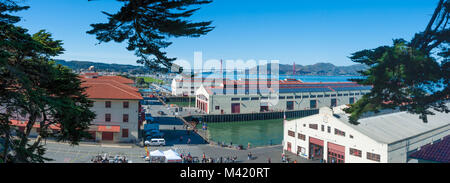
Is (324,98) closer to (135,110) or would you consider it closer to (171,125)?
(171,125)

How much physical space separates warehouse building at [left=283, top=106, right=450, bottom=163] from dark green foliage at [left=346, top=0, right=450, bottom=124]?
168 inches

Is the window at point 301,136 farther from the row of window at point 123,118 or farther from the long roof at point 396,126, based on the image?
the row of window at point 123,118

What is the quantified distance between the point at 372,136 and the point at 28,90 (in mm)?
7824

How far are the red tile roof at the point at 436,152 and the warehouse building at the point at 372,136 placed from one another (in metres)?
0.20

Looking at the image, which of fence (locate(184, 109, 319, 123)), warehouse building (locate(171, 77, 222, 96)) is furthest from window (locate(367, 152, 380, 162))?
warehouse building (locate(171, 77, 222, 96))

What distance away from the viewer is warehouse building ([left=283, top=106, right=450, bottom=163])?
6855mm

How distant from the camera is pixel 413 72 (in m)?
2.82

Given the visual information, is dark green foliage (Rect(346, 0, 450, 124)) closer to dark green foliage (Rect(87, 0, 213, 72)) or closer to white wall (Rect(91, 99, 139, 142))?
dark green foliage (Rect(87, 0, 213, 72))

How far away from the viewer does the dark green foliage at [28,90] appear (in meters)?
2.66

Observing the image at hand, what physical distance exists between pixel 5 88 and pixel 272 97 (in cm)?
2595

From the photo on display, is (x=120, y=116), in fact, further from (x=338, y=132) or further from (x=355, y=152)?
(x=355, y=152)

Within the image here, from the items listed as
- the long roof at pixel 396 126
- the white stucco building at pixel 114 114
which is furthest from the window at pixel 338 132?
the white stucco building at pixel 114 114

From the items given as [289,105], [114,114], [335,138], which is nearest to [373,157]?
[335,138]
